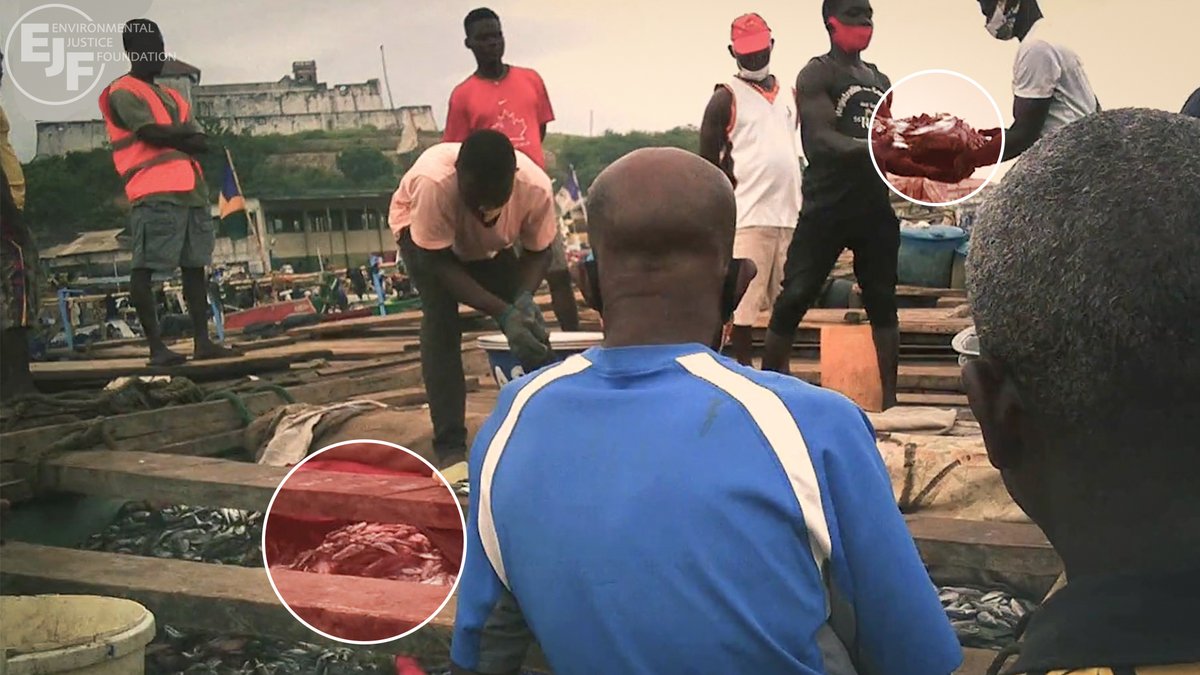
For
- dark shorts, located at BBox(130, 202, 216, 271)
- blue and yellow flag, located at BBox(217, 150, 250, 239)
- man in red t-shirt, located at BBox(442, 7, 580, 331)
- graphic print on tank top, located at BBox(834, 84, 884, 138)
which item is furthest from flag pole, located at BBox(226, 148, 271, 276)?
graphic print on tank top, located at BBox(834, 84, 884, 138)

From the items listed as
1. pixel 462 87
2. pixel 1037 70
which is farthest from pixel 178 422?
pixel 1037 70

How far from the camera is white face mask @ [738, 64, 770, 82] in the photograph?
10.0 feet

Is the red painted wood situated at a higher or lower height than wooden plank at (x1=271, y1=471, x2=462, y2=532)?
higher

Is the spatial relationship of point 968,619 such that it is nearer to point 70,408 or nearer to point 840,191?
point 840,191

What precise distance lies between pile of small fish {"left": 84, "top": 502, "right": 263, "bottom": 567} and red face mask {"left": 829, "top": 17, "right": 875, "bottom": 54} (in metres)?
1.99

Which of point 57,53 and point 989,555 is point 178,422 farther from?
point 989,555

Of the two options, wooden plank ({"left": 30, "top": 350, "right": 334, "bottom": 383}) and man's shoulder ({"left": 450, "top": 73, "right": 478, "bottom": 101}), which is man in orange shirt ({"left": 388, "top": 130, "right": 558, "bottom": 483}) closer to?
man's shoulder ({"left": 450, "top": 73, "right": 478, "bottom": 101})

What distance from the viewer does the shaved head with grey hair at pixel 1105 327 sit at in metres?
0.71

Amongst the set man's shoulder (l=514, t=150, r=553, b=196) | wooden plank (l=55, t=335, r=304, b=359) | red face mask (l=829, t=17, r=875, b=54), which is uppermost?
red face mask (l=829, t=17, r=875, b=54)

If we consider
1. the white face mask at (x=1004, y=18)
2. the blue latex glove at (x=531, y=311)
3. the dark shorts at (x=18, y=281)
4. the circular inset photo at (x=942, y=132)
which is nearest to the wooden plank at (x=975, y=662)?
the circular inset photo at (x=942, y=132)

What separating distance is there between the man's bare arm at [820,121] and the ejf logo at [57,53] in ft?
5.61

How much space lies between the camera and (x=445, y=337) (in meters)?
3.46

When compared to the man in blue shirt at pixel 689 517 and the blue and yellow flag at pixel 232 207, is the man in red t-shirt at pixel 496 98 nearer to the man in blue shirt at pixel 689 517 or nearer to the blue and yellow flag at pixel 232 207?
the blue and yellow flag at pixel 232 207

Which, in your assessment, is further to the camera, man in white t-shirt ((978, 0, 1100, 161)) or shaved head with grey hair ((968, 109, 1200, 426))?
man in white t-shirt ((978, 0, 1100, 161))
